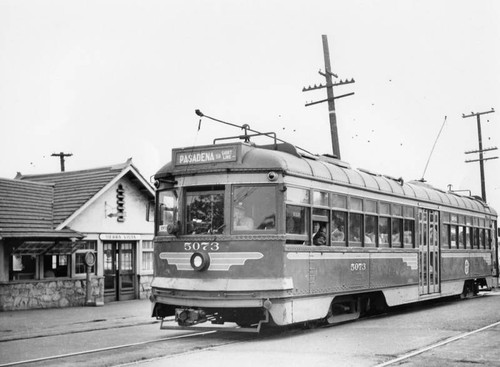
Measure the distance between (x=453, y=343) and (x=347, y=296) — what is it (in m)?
3.38

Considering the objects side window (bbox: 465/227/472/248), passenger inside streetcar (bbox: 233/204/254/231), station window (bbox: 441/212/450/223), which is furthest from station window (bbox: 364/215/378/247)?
side window (bbox: 465/227/472/248)

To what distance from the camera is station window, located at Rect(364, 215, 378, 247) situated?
13.7 m

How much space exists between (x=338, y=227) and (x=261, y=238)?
2.30 metres

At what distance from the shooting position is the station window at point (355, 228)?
13125 millimetres

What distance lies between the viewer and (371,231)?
45.7ft

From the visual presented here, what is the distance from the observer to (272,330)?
40.0 ft

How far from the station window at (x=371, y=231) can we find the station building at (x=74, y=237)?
20.3 feet

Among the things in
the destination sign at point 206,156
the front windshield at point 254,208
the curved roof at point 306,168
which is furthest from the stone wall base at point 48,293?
the front windshield at point 254,208

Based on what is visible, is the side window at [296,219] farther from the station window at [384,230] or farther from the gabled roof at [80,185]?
the gabled roof at [80,185]

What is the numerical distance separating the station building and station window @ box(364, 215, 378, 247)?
20.3 ft

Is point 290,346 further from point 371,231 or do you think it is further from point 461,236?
point 461,236

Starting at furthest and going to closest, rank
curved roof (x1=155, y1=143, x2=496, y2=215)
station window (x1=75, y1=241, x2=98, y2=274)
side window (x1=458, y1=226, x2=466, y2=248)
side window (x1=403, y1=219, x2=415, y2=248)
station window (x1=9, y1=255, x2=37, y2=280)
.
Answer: station window (x1=75, y1=241, x2=98, y2=274), side window (x1=458, y1=226, x2=466, y2=248), station window (x1=9, y1=255, x2=37, y2=280), side window (x1=403, y1=219, x2=415, y2=248), curved roof (x1=155, y1=143, x2=496, y2=215)

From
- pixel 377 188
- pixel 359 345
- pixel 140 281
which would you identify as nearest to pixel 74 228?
pixel 140 281

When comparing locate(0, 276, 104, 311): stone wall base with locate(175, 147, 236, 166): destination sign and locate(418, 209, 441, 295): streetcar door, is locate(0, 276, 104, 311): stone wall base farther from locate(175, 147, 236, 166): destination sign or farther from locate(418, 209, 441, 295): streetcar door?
locate(418, 209, 441, 295): streetcar door
